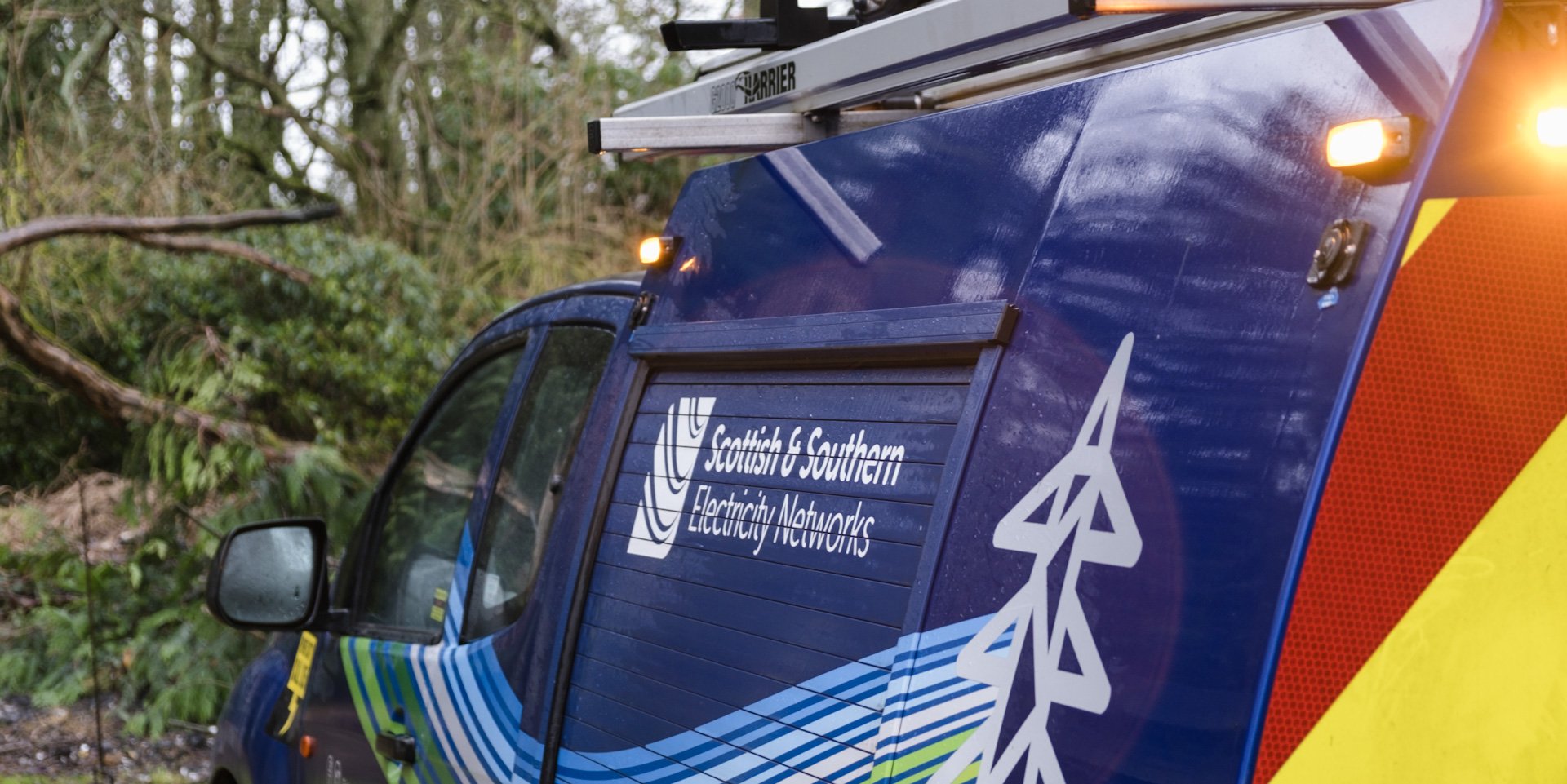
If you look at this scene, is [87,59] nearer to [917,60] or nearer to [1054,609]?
[917,60]

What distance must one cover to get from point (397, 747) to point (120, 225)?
6987 mm

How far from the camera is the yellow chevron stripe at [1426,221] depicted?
138cm

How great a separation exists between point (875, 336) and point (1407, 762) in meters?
0.93

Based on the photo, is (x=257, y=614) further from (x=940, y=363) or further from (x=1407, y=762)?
(x=1407, y=762)

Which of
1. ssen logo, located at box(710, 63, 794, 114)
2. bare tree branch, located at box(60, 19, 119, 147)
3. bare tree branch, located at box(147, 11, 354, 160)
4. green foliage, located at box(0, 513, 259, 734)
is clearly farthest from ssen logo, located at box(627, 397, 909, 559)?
bare tree branch, located at box(147, 11, 354, 160)

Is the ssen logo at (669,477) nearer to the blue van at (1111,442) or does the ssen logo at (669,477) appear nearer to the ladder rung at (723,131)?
the blue van at (1111,442)

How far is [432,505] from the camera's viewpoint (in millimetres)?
3617

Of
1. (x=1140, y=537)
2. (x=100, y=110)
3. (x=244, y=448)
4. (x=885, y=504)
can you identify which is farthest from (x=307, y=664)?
(x=100, y=110)

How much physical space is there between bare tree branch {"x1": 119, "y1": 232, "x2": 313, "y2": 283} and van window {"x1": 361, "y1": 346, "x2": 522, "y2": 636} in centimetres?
651

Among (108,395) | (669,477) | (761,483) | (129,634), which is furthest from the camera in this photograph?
(108,395)

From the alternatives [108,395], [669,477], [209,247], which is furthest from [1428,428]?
[209,247]

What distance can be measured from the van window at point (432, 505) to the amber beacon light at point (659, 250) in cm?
73

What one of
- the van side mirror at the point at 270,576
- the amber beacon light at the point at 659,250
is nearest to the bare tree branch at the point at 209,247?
the van side mirror at the point at 270,576

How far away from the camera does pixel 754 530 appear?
226 cm
